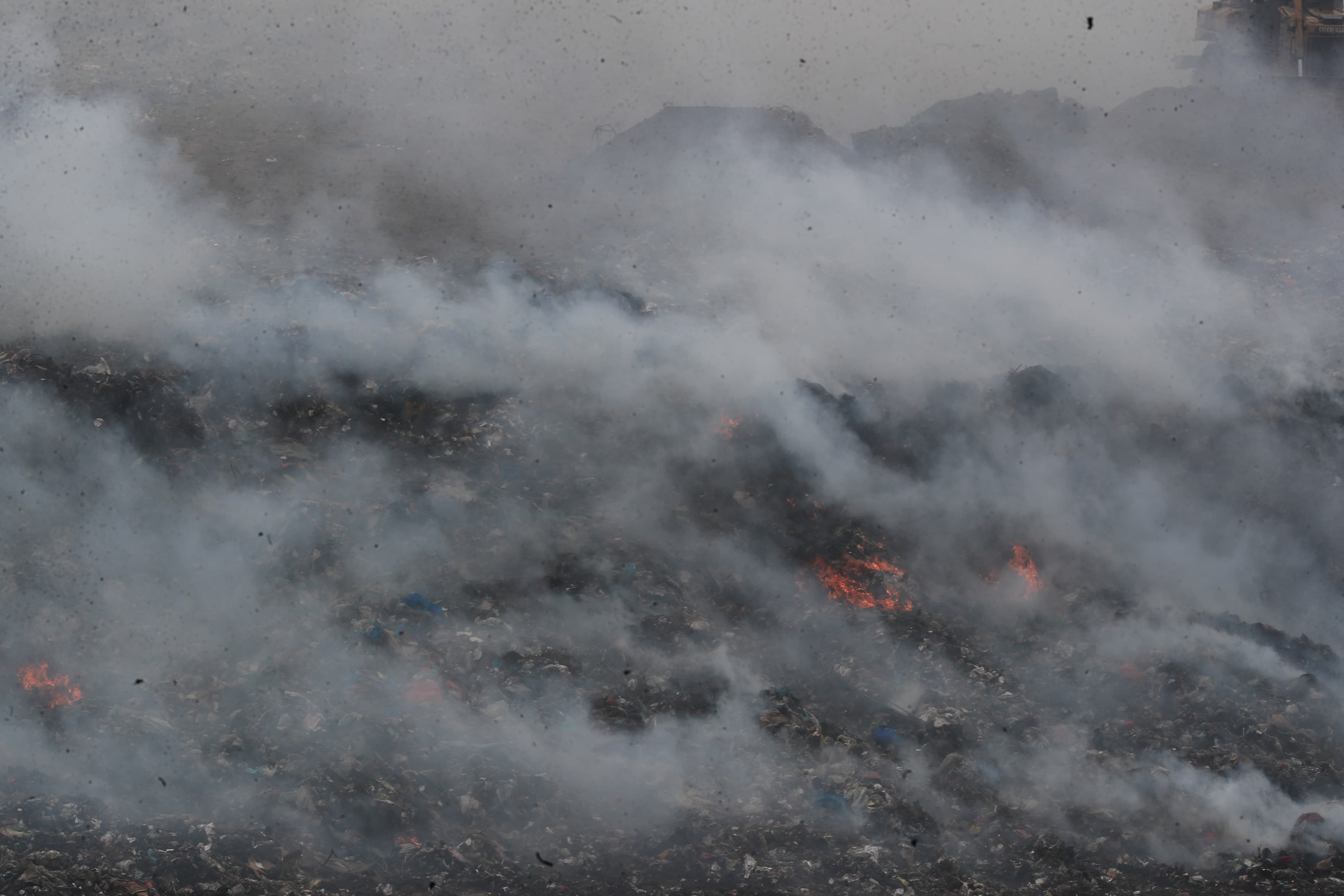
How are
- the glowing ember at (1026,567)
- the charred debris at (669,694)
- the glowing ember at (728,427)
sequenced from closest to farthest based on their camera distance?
1. the charred debris at (669,694)
2. the glowing ember at (1026,567)
3. the glowing ember at (728,427)

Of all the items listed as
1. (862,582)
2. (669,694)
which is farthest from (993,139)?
(669,694)

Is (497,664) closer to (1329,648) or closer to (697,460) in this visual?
(697,460)

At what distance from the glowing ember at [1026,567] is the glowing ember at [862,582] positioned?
1.39m

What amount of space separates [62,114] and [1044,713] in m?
15.0

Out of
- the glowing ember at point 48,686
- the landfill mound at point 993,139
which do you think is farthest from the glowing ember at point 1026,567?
the glowing ember at point 48,686

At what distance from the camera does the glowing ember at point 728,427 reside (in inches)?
526

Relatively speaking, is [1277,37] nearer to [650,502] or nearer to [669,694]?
[650,502]

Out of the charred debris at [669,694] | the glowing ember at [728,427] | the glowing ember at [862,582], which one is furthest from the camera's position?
the glowing ember at [728,427]

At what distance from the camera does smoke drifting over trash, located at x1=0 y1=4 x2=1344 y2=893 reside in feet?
32.6

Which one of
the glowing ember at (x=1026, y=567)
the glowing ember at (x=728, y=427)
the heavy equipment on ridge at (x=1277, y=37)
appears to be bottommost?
the glowing ember at (x=1026, y=567)

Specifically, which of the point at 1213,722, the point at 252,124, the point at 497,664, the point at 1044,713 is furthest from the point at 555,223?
the point at 1213,722

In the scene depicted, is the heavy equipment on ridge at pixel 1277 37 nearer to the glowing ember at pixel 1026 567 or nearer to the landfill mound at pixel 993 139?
the landfill mound at pixel 993 139

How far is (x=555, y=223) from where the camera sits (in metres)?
17.3

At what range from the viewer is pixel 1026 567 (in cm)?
1282
